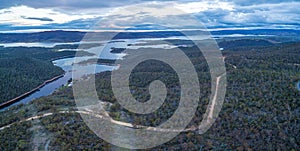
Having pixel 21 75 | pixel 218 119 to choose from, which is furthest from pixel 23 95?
pixel 218 119

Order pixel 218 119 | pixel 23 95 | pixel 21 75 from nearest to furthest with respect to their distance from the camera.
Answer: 1. pixel 218 119
2. pixel 23 95
3. pixel 21 75

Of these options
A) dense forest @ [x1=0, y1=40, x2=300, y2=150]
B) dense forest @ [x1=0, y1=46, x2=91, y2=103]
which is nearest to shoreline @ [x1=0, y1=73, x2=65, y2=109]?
dense forest @ [x1=0, y1=46, x2=91, y2=103]

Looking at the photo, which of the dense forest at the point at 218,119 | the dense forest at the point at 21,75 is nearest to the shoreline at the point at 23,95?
the dense forest at the point at 21,75

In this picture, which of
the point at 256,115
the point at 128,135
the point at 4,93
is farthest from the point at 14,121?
the point at 256,115

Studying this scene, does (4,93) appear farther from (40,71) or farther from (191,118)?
(191,118)

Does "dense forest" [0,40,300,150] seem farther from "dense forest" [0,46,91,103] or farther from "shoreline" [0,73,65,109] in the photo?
"dense forest" [0,46,91,103]

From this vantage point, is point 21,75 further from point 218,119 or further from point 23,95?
point 218,119

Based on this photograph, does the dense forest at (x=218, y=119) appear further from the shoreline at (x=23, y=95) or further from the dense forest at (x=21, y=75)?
the dense forest at (x=21, y=75)

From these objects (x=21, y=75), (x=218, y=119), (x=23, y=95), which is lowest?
(x=23, y=95)
